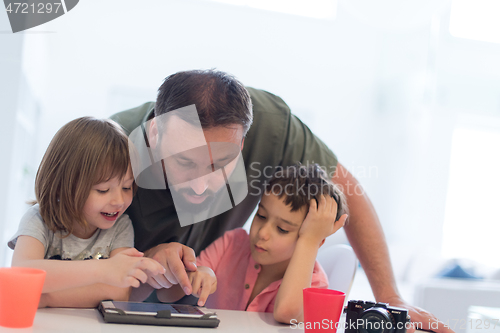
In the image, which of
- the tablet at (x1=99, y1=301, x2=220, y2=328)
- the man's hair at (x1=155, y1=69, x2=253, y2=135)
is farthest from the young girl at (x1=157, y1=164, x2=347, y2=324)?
the man's hair at (x1=155, y1=69, x2=253, y2=135)

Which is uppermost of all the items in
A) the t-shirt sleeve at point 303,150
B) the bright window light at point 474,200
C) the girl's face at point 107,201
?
the t-shirt sleeve at point 303,150

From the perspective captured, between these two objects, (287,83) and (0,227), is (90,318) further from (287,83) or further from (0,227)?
(287,83)

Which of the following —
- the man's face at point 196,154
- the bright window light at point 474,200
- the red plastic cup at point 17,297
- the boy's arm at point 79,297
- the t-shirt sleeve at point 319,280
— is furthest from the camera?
the bright window light at point 474,200

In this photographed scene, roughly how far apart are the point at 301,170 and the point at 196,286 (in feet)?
1.33

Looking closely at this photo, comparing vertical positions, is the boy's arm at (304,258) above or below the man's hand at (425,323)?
above

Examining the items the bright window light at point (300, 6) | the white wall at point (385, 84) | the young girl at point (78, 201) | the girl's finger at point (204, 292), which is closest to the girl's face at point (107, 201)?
the young girl at point (78, 201)

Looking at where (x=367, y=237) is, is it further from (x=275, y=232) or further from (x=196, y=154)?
(x=196, y=154)

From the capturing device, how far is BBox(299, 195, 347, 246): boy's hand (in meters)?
0.90

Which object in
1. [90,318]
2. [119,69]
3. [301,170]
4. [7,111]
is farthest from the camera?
[119,69]

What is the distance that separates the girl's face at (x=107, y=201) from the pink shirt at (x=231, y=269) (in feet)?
0.93

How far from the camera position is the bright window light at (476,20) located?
4.06 m

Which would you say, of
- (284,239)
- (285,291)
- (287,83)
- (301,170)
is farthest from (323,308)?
(287,83)

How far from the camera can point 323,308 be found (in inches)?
25.9

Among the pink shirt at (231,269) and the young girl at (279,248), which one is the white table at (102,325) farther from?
the pink shirt at (231,269)
